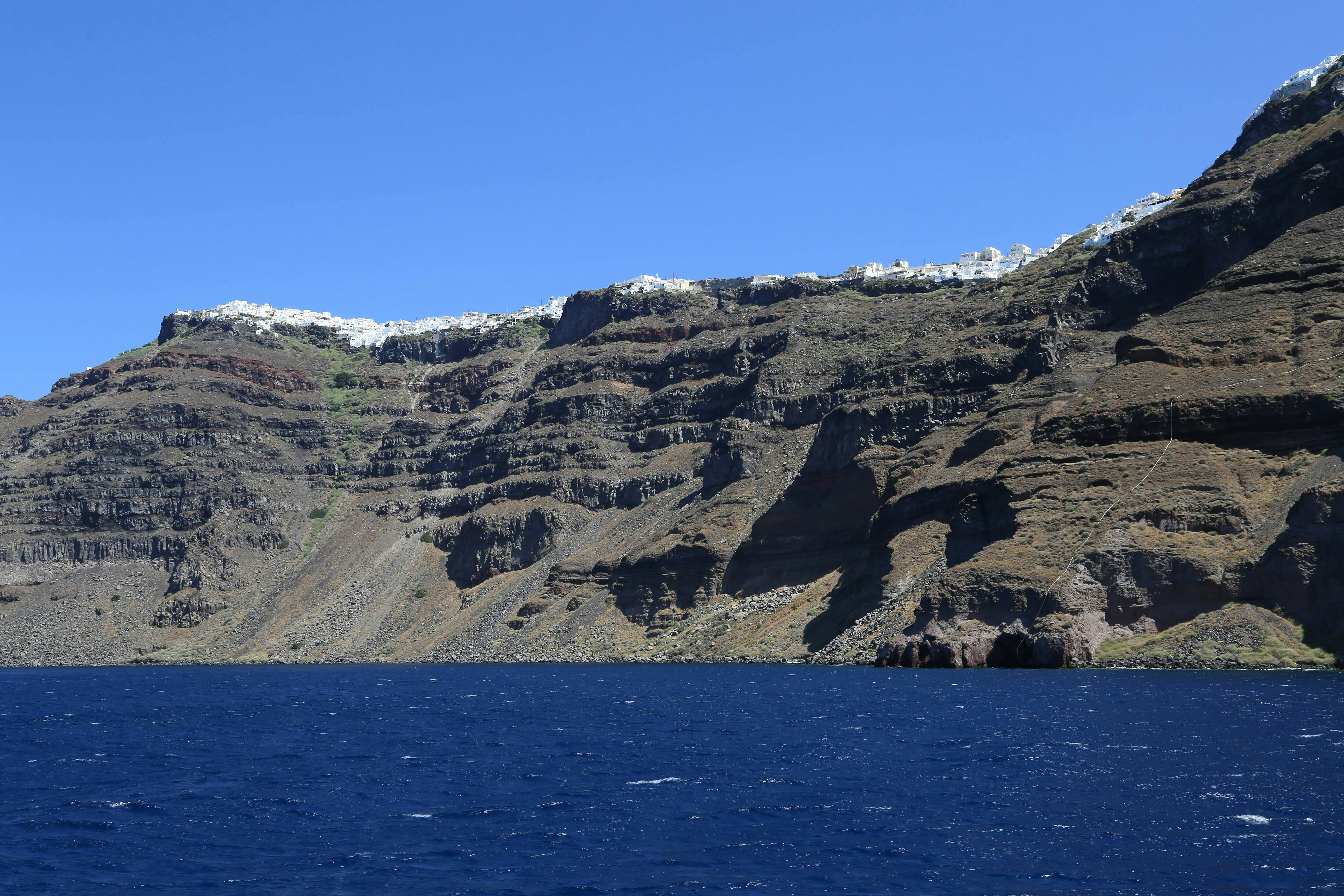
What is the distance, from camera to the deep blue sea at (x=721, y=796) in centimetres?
3130

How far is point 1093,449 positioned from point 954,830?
239 feet

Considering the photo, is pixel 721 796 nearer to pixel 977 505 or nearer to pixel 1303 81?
pixel 977 505

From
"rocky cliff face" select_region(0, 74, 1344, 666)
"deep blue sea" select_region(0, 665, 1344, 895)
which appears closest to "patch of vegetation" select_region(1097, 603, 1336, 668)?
"rocky cliff face" select_region(0, 74, 1344, 666)

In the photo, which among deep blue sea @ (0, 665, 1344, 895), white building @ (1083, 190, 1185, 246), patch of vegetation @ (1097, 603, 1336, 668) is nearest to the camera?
deep blue sea @ (0, 665, 1344, 895)

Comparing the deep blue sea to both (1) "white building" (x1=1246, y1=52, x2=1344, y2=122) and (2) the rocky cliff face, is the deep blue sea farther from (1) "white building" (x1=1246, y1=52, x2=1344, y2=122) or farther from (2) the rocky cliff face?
(1) "white building" (x1=1246, y1=52, x2=1344, y2=122)

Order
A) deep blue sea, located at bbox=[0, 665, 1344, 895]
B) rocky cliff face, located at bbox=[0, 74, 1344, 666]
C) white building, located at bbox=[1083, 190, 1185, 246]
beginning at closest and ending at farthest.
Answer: deep blue sea, located at bbox=[0, 665, 1344, 895]
rocky cliff face, located at bbox=[0, 74, 1344, 666]
white building, located at bbox=[1083, 190, 1185, 246]

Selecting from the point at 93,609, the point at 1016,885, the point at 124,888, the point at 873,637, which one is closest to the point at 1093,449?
the point at 873,637

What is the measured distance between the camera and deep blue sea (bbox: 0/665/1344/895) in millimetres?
31297

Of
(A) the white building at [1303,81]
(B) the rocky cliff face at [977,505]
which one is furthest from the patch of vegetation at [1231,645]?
(A) the white building at [1303,81]

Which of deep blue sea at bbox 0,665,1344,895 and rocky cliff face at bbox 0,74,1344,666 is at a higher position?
Answer: rocky cliff face at bbox 0,74,1344,666

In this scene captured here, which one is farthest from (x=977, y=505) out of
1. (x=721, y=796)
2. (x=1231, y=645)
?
(x=721, y=796)

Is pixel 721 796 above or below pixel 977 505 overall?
below

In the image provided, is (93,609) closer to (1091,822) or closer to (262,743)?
(262,743)

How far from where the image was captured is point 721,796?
4219 centimetres
